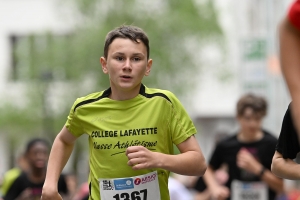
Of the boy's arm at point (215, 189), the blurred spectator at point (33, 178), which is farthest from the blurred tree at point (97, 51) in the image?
the boy's arm at point (215, 189)

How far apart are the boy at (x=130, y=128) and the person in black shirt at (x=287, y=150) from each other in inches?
23.7

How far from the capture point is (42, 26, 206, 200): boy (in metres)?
5.48

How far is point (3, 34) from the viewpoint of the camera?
4641 cm

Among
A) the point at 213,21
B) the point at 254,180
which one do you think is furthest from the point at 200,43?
Result: the point at 254,180

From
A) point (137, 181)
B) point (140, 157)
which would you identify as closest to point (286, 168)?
point (140, 157)

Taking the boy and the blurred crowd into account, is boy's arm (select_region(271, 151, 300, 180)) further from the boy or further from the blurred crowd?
the blurred crowd

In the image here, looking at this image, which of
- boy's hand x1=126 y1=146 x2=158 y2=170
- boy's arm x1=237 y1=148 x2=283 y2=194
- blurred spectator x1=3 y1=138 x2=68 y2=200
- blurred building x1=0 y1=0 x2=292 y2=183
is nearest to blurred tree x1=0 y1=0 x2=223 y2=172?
blurred building x1=0 y1=0 x2=292 y2=183

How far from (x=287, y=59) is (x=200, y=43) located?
3298 cm

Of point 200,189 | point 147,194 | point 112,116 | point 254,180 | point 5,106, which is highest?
point 112,116

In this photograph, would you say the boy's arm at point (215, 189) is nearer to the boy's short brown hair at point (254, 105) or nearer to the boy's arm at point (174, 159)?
the boy's short brown hair at point (254, 105)

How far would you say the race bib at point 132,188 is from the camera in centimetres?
551

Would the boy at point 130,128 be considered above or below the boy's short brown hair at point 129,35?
below

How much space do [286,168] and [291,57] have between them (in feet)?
4.57

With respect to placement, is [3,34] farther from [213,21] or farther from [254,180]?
[254,180]
